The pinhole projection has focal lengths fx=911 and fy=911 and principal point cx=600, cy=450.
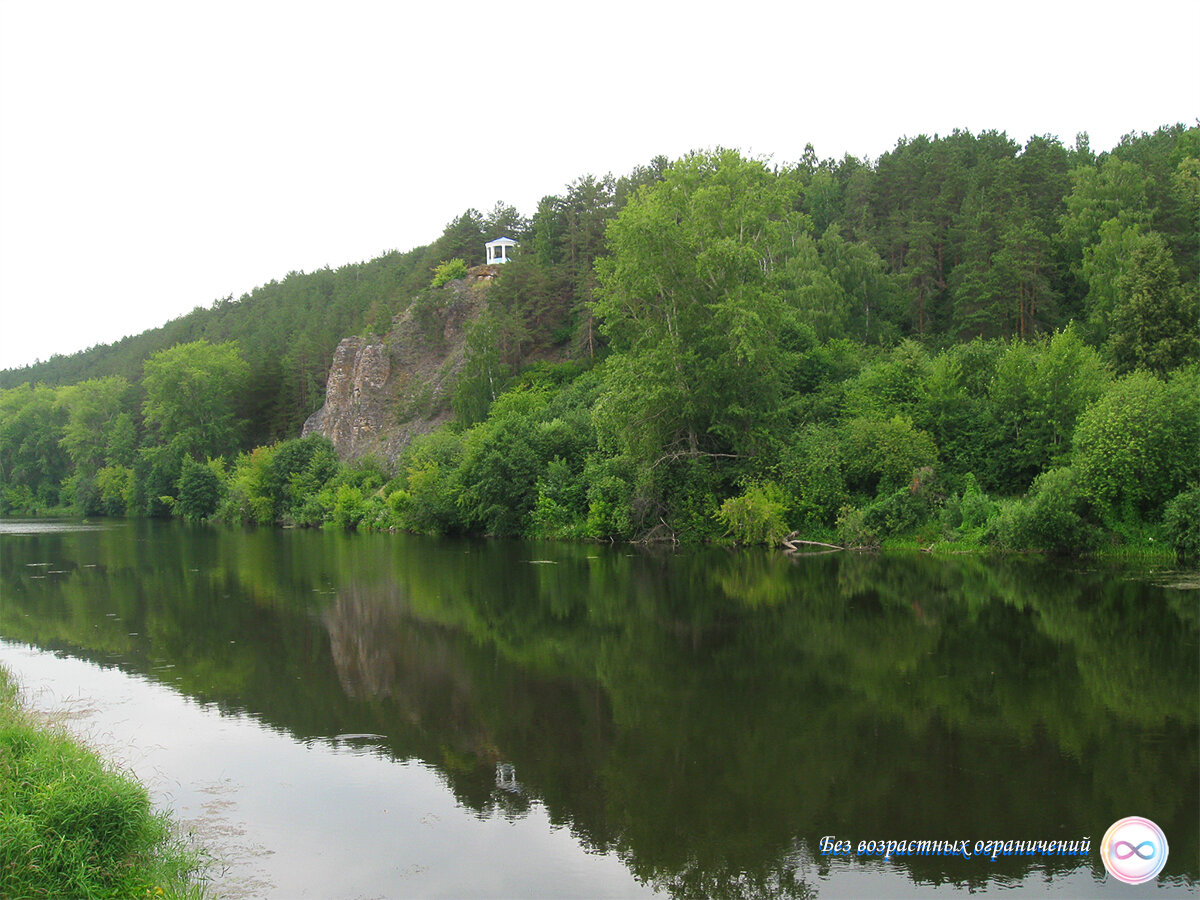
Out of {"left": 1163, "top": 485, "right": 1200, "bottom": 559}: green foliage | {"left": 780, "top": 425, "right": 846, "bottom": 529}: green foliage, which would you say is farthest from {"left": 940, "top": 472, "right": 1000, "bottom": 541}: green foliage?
{"left": 1163, "top": 485, "right": 1200, "bottom": 559}: green foliage

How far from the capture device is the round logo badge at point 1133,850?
8.22m

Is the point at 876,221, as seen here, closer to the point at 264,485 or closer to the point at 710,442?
the point at 710,442

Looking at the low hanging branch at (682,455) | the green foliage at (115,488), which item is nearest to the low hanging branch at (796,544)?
the low hanging branch at (682,455)

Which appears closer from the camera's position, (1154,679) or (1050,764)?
(1050,764)

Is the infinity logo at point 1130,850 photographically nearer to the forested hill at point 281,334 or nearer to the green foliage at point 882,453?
the green foliage at point 882,453

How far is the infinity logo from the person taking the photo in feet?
27.8

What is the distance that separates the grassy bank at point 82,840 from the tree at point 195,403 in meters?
83.3

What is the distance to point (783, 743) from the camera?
11812mm

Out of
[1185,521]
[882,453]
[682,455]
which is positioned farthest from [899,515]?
[1185,521]

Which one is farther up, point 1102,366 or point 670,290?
point 670,290

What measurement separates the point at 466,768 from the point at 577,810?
2.08 metres

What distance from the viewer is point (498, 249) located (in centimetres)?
8081

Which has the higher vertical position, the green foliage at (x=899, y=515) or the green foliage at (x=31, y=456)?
the green foliage at (x=31, y=456)

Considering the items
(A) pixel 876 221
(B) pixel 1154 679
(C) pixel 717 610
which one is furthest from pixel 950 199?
(B) pixel 1154 679
